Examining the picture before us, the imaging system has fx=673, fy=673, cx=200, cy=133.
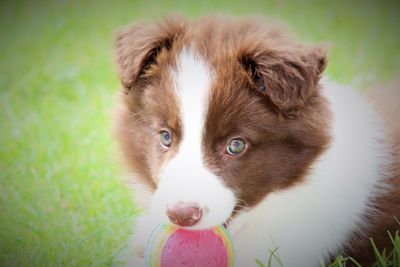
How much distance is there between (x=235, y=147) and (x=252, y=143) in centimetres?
6

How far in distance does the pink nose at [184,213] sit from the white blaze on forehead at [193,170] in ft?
0.07

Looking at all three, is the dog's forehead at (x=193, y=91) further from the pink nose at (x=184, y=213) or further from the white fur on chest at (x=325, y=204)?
the white fur on chest at (x=325, y=204)

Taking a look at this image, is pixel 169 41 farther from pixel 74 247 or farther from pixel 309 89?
pixel 74 247

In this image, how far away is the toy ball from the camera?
2408 millimetres

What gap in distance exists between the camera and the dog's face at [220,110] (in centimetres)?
230

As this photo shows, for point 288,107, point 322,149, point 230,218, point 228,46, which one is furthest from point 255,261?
point 228,46

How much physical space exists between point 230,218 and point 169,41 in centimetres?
70

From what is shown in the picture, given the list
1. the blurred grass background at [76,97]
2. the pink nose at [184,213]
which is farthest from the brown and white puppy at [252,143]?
the blurred grass background at [76,97]

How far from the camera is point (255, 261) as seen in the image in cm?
264

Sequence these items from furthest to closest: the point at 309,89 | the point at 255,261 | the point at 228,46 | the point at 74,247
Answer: the point at 74,247 → the point at 255,261 → the point at 228,46 → the point at 309,89

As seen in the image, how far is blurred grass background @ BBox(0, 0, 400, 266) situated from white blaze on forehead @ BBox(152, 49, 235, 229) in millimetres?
413

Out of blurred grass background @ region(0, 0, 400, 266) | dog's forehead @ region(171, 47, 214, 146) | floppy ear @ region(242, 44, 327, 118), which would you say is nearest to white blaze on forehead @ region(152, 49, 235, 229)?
dog's forehead @ region(171, 47, 214, 146)

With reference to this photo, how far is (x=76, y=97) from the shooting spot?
10.1 feet

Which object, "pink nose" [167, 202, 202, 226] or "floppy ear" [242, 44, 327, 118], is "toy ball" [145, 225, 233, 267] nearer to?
"pink nose" [167, 202, 202, 226]
